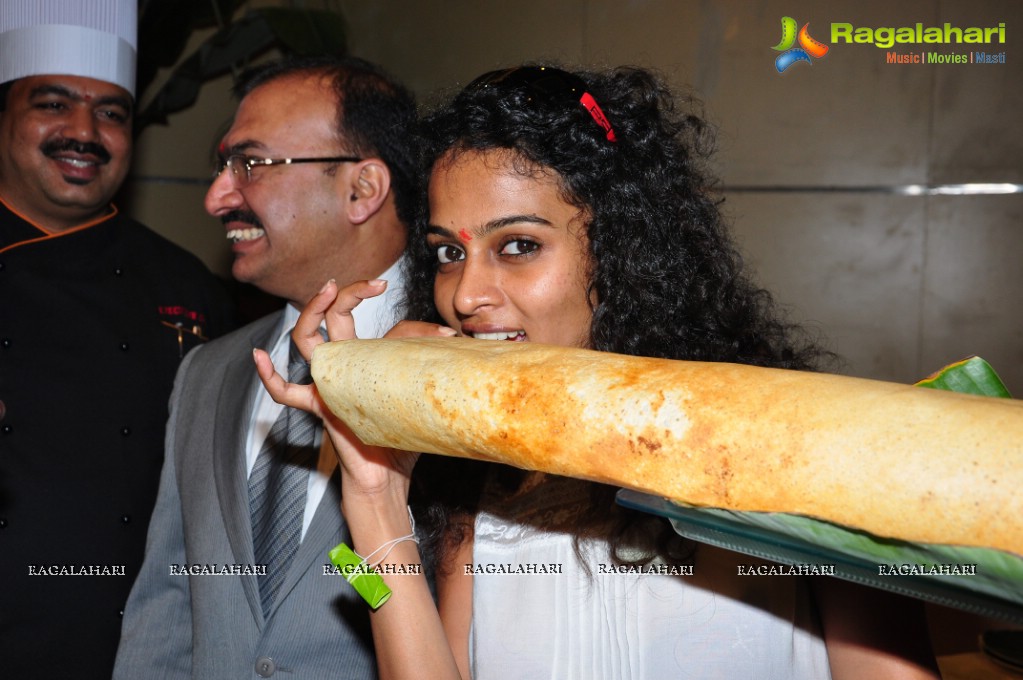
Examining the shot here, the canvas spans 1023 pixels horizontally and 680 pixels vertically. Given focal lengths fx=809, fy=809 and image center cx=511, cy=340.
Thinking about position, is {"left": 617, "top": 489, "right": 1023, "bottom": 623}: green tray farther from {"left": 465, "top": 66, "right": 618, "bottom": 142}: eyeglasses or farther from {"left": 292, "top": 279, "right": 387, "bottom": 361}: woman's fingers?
{"left": 465, "top": 66, "right": 618, "bottom": 142}: eyeglasses

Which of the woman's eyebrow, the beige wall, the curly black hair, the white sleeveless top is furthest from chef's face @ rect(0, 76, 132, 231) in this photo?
the beige wall

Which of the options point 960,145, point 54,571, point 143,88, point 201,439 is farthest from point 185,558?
point 960,145

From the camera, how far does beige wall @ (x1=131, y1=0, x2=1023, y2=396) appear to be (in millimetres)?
3689

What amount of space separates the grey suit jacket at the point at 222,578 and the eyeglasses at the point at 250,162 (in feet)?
1.28

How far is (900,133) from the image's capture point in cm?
376

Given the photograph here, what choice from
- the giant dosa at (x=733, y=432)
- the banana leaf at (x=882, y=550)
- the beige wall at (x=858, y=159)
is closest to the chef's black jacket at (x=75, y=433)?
the giant dosa at (x=733, y=432)

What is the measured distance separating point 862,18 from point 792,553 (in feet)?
11.2

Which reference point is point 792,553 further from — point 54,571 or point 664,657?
point 54,571

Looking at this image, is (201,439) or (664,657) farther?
(201,439)

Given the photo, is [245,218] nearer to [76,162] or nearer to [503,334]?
[76,162]

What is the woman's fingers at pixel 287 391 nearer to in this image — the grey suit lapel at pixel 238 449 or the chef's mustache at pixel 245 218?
the grey suit lapel at pixel 238 449

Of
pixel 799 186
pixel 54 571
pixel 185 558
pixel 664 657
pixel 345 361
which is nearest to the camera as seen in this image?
pixel 345 361

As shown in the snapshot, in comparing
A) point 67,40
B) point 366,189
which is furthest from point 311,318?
point 67,40

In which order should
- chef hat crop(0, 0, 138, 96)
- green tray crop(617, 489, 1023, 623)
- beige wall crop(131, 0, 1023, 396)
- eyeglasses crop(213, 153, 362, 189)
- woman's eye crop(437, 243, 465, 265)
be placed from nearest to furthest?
1. green tray crop(617, 489, 1023, 623)
2. woman's eye crop(437, 243, 465, 265)
3. eyeglasses crop(213, 153, 362, 189)
4. chef hat crop(0, 0, 138, 96)
5. beige wall crop(131, 0, 1023, 396)
